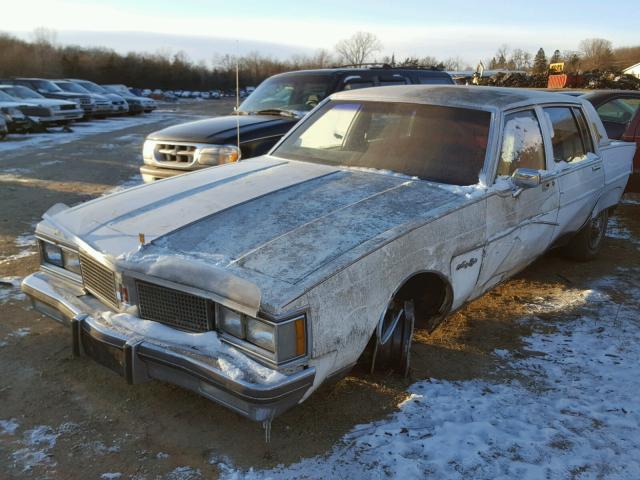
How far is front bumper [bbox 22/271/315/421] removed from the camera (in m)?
2.29

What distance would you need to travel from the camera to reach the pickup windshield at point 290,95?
7.04 m

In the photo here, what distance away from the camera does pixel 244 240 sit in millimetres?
2686

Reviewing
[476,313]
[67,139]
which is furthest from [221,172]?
[67,139]

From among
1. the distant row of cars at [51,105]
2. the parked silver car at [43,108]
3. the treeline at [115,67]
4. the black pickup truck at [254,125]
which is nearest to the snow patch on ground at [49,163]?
the distant row of cars at [51,105]

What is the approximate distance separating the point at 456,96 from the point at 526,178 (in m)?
0.91

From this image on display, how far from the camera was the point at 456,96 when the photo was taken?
398cm

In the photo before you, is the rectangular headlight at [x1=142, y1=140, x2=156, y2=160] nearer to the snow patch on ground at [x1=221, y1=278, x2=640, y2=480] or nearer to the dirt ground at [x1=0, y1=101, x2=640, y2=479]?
the dirt ground at [x1=0, y1=101, x2=640, y2=479]

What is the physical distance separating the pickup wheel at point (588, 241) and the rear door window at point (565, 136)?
77cm

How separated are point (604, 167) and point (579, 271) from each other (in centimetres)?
101

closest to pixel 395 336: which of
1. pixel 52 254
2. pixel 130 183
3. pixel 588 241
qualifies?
pixel 52 254

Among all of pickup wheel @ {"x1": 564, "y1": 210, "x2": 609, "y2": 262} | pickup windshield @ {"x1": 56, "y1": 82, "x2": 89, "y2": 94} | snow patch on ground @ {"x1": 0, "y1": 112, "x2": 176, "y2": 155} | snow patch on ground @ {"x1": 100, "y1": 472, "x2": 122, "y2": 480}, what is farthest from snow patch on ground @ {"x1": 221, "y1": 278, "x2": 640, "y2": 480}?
Result: pickup windshield @ {"x1": 56, "y1": 82, "x2": 89, "y2": 94}

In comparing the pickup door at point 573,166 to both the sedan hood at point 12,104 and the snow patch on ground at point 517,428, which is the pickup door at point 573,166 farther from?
the sedan hood at point 12,104

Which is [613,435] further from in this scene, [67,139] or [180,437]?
[67,139]

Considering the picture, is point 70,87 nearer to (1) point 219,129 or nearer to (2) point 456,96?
(1) point 219,129
